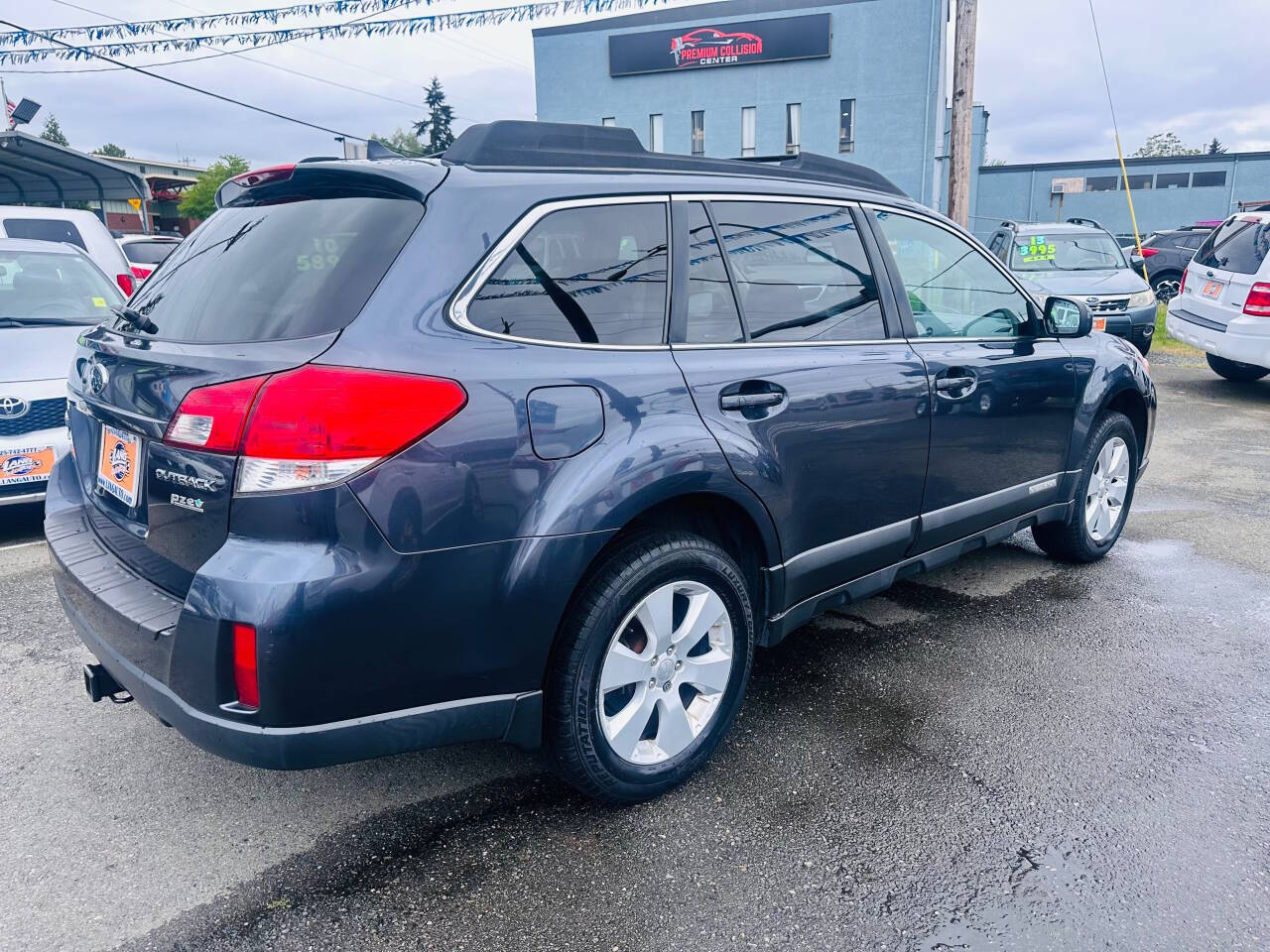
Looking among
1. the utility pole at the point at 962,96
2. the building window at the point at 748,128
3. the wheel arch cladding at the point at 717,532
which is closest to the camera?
the wheel arch cladding at the point at 717,532

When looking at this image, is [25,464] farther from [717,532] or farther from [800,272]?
[800,272]

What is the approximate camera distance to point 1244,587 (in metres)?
4.37

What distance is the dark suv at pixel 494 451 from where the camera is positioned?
204cm

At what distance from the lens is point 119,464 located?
2.43 metres

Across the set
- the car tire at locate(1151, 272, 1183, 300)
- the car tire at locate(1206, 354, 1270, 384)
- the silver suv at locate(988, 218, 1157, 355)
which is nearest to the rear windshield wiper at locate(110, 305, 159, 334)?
the silver suv at locate(988, 218, 1157, 355)

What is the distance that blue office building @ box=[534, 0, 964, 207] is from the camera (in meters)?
30.3

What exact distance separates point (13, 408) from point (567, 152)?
363 centimetres

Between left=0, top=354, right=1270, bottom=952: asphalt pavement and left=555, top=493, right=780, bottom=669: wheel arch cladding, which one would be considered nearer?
left=0, top=354, right=1270, bottom=952: asphalt pavement

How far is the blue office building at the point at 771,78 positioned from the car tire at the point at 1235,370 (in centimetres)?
2022

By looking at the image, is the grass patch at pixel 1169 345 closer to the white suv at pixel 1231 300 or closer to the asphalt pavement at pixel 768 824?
the white suv at pixel 1231 300

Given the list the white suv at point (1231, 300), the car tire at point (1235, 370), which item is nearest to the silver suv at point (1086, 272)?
the white suv at point (1231, 300)

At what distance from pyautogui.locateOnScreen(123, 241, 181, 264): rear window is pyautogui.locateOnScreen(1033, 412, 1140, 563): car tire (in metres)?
14.0

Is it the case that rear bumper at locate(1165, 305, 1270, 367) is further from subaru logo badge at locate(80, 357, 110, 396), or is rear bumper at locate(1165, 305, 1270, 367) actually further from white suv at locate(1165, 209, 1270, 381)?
subaru logo badge at locate(80, 357, 110, 396)

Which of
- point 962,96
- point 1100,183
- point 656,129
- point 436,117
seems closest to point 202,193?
point 436,117
